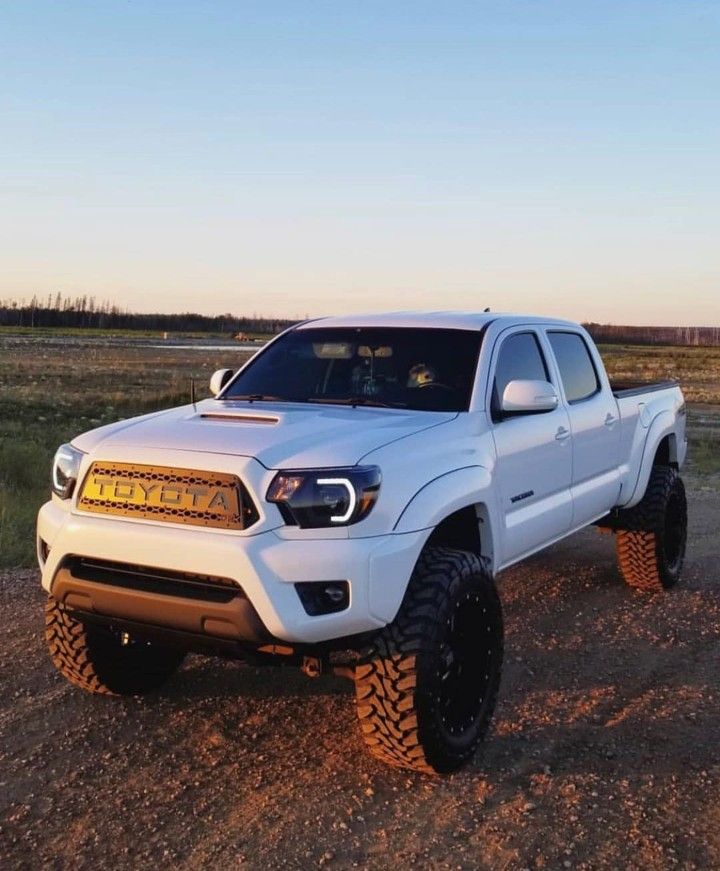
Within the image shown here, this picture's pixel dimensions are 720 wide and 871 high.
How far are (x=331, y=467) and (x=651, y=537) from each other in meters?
3.86

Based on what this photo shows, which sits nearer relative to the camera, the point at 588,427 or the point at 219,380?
the point at 219,380

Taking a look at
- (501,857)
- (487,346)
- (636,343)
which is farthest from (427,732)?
(636,343)

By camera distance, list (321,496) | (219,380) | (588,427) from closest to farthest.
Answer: (321,496) → (219,380) → (588,427)

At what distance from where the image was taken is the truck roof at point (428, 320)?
5309 mm

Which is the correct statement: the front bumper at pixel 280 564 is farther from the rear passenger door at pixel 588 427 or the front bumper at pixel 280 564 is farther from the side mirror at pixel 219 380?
the rear passenger door at pixel 588 427

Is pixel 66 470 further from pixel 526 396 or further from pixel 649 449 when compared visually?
pixel 649 449

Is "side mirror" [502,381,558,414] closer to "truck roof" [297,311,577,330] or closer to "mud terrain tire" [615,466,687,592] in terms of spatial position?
"truck roof" [297,311,577,330]

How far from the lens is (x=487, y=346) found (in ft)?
16.7

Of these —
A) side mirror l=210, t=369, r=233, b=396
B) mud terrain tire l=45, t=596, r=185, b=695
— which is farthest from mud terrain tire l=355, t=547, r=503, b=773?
side mirror l=210, t=369, r=233, b=396

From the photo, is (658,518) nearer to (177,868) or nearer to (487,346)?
(487,346)

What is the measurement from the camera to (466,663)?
4188 mm

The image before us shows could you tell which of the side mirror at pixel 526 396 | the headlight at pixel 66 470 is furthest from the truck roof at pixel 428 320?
the headlight at pixel 66 470

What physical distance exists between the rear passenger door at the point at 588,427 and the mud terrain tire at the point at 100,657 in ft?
8.43

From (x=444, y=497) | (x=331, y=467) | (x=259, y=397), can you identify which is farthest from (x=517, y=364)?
(x=331, y=467)
